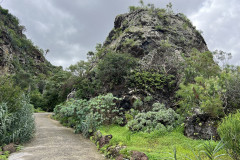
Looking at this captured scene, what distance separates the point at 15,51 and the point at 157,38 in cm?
3666

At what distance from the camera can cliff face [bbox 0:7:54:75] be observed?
29375 millimetres

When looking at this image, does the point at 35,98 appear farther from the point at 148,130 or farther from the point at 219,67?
the point at 219,67

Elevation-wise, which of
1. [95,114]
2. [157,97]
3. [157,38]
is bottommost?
[95,114]

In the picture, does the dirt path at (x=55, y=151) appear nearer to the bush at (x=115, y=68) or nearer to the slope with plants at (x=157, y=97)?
the slope with plants at (x=157, y=97)

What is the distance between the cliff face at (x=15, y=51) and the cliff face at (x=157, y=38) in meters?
19.9

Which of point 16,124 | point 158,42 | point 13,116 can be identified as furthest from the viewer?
point 158,42

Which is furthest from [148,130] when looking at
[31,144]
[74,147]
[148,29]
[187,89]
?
[148,29]

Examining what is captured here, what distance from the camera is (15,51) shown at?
1513 inches

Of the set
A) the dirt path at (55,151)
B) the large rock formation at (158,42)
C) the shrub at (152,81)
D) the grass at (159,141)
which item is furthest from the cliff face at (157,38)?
the dirt path at (55,151)

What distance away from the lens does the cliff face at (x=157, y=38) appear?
1418 cm

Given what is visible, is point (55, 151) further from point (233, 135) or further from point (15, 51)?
point (15, 51)

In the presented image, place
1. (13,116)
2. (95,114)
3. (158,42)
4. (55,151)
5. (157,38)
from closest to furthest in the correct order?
1. (55,151)
2. (13,116)
3. (95,114)
4. (158,42)
5. (157,38)

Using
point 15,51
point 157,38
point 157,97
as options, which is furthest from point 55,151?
point 15,51

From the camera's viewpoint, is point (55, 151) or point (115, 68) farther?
point (115, 68)
